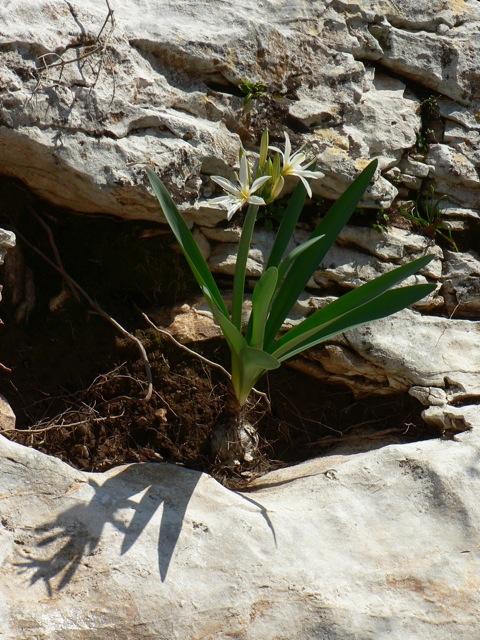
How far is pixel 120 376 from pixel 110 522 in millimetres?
661

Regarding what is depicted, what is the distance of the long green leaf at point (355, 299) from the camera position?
2.02 metres

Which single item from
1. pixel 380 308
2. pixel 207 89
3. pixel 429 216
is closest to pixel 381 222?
pixel 429 216

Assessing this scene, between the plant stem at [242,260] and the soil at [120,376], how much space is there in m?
0.42

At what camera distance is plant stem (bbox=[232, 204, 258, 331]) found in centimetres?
189

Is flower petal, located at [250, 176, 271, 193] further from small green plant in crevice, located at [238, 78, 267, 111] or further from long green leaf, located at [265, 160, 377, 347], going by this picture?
small green plant in crevice, located at [238, 78, 267, 111]

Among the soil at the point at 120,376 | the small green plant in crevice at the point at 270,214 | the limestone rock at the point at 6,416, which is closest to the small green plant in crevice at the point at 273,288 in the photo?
the soil at the point at 120,376

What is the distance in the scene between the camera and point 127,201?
2.27 metres

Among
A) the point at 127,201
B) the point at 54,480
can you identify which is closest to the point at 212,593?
the point at 54,480

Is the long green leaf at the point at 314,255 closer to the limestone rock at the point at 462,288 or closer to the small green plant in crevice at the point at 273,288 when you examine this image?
the small green plant in crevice at the point at 273,288

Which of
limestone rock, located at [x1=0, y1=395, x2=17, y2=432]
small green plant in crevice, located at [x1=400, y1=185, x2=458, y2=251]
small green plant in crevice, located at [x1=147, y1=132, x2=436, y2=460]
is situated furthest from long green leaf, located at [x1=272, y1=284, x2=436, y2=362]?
limestone rock, located at [x1=0, y1=395, x2=17, y2=432]

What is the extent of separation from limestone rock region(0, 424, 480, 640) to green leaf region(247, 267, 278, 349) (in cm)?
44

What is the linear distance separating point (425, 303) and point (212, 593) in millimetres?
1402

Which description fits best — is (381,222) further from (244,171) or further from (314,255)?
(244,171)

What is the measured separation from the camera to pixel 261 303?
74.4 inches
